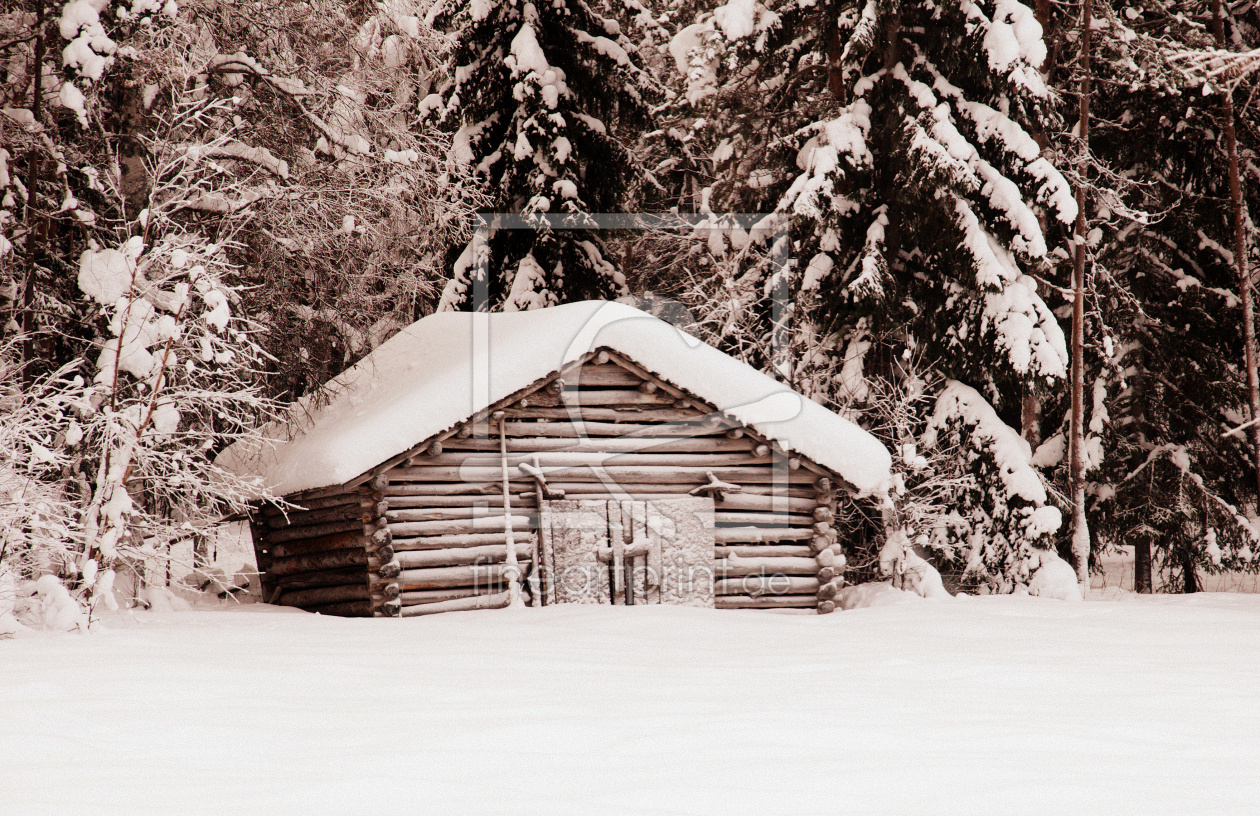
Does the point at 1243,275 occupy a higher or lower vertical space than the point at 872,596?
higher

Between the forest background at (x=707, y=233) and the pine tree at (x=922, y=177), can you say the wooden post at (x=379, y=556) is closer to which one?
the forest background at (x=707, y=233)

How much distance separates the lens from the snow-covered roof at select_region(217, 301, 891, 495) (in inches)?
485

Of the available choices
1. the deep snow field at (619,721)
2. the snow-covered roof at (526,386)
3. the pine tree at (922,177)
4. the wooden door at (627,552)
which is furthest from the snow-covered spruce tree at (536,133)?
the deep snow field at (619,721)

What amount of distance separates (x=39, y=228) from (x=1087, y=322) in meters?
15.1

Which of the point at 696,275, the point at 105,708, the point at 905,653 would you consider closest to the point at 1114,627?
the point at 905,653

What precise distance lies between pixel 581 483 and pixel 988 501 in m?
6.70

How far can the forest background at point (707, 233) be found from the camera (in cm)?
1162

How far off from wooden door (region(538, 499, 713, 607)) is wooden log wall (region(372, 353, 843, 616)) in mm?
188

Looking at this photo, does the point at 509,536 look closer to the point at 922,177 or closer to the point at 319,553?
the point at 319,553

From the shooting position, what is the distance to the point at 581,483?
13.3m

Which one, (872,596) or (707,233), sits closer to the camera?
(872,596)

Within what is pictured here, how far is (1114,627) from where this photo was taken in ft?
38.7

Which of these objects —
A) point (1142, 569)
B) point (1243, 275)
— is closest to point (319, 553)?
point (1243, 275)

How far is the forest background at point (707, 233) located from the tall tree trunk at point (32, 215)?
7 cm
